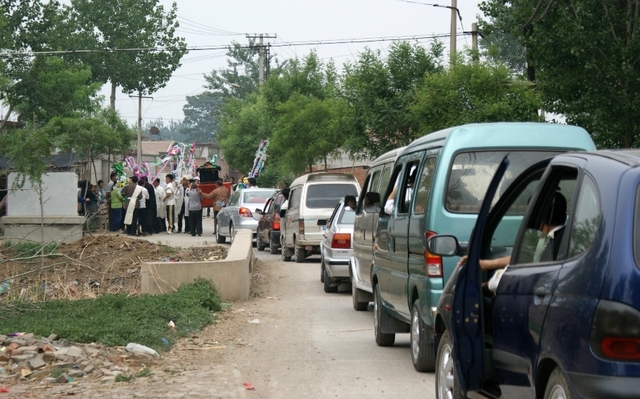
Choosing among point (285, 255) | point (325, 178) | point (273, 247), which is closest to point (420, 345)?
point (325, 178)

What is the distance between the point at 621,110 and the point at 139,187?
17590 mm

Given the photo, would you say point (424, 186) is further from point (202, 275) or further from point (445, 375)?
point (202, 275)

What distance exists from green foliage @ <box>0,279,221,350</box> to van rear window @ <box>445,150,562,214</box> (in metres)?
3.61

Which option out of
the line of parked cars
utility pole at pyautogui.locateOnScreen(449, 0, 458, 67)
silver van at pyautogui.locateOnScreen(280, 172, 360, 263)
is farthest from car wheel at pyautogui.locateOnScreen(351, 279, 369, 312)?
utility pole at pyautogui.locateOnScreen(449, 0, 458, 67)

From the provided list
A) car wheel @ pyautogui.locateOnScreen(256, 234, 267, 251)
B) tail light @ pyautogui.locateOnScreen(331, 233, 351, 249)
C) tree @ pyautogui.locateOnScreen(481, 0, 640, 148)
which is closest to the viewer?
tail light @ pyautogui.locateOnScreen(331, 233, 351, 249)

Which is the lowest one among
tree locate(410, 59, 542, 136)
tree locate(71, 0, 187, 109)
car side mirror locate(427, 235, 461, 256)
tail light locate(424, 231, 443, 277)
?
tail light locate(424, 231, 443, 277)

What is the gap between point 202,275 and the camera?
49.3 feet

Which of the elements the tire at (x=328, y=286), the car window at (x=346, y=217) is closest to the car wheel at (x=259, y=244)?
the tire at (x=328, y=286)

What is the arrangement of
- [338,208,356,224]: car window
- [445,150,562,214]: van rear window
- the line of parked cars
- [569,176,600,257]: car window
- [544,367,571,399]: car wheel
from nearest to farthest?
the line of parked cars, [544,367,571,399]: car wheel, [569,176,600,257]: car window, [445,150,562,214]: van rear window, [338,208,356,224]: car window

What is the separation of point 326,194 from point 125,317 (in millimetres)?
12499

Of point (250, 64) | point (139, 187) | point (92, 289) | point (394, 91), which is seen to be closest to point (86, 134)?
point (139, 187)

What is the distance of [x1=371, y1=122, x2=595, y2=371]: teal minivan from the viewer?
894 cm

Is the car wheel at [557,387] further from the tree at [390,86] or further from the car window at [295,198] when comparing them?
the tree at [390,86]

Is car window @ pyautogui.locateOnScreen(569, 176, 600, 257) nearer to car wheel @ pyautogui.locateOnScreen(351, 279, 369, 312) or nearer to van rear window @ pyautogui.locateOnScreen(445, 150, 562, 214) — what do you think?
van rear window @ pyautogui.locateOnScreen(445, 150, 562, 214)
